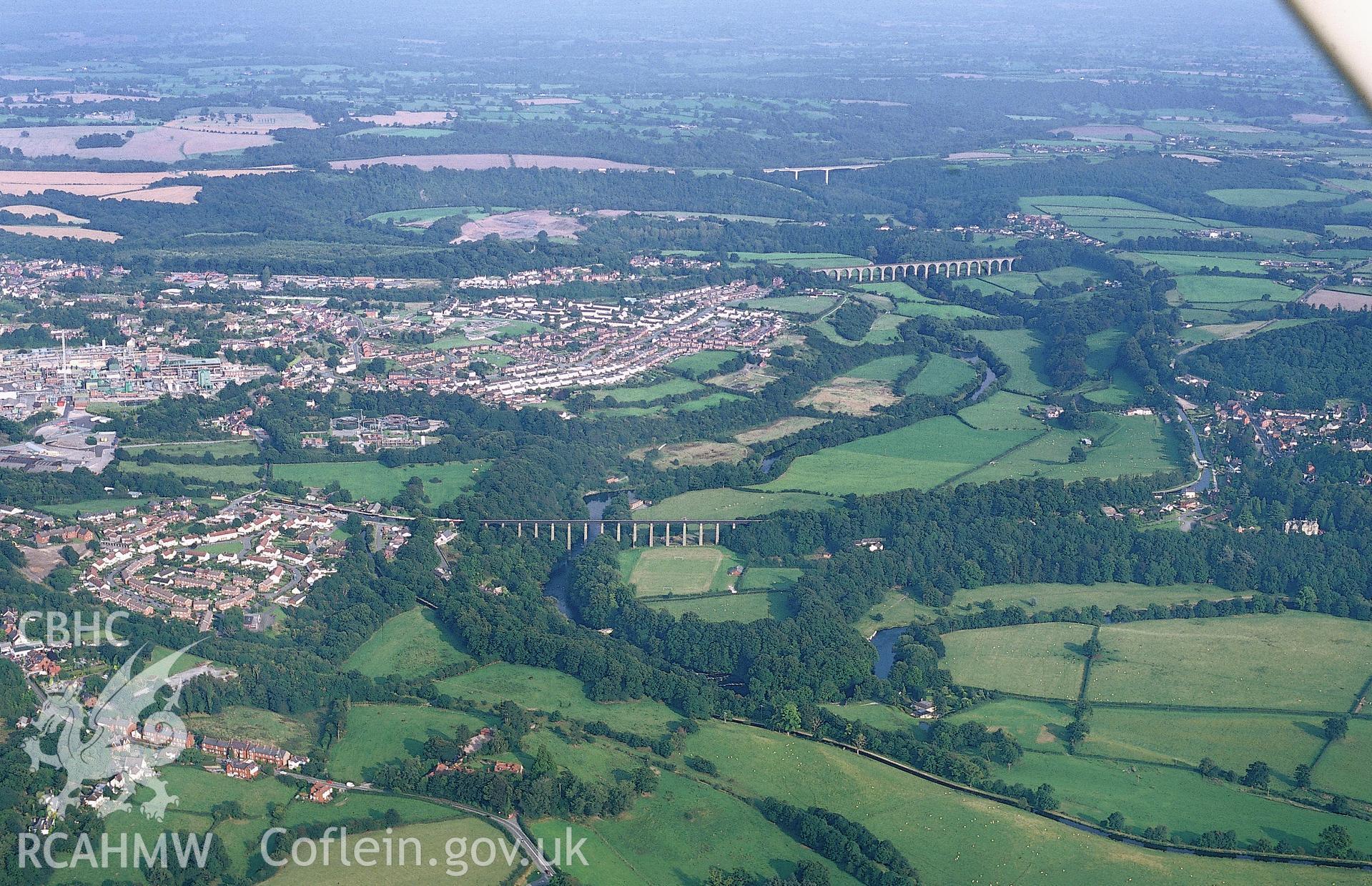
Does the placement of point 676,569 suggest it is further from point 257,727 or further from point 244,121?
Result: point 244,121

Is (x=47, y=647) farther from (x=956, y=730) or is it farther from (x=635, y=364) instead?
(x=635, y=364)

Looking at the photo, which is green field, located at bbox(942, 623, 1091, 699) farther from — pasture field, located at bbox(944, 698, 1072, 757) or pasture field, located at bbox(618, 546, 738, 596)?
pasture field, located at bbox(618, 546, 738, 596)

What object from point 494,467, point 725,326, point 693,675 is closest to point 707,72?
point 725,326

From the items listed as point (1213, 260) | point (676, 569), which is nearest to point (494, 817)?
point (676, 569)

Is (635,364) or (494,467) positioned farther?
(635,364)

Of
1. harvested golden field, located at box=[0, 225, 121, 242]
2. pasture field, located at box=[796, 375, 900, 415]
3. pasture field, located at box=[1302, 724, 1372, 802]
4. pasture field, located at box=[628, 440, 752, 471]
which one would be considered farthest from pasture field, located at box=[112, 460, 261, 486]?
harvested golden field, located at box=[0, 225, 121, 242]

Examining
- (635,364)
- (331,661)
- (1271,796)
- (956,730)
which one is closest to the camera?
(1271,796)
